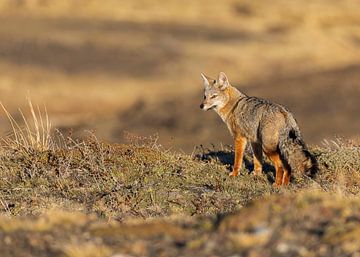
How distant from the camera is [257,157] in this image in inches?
472

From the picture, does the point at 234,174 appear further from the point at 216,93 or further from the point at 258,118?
the point at 216,93

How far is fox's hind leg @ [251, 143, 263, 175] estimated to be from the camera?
11980mm

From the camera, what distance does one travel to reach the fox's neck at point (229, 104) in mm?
12336

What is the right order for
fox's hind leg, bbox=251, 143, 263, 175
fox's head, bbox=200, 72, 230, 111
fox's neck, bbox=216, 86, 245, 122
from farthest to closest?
fox's head, bbox=200, 72, 230, 111 < fox's neck, bbox=216, 86, 245, 122 < fox's hind leg, bbox=251, 143, 263, 175

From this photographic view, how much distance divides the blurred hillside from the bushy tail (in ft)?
71.8

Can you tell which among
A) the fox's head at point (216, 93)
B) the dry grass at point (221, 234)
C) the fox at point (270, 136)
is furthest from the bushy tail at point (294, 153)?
the dry grass at point (221, 234)

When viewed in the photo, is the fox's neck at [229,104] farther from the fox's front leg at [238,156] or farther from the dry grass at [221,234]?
the dry grass at [221,234]

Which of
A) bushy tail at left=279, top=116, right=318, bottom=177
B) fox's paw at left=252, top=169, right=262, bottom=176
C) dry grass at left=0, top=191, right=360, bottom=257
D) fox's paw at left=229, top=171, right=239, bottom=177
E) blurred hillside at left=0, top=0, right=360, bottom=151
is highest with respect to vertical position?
dry grass at left=0, top=191, right=360, bottom=257

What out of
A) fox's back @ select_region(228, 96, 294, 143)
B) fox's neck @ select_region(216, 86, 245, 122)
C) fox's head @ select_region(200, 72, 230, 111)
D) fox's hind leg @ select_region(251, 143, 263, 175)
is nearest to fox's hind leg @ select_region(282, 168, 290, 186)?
fox's back @ select_region(228, 96, 294, 143)

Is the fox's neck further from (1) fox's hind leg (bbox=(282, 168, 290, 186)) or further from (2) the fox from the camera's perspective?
(1) fox's hind leg (bbox=(282, 168, 290, 186))

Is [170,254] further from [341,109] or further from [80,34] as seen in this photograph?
[80,34]

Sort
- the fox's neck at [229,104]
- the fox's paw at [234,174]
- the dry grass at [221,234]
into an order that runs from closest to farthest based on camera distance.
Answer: the dry grass at [221,234] → the fox's paw at [234,174] → the fox's neck at [229,104]

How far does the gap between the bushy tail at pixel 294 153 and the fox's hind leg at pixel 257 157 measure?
0.66 metres

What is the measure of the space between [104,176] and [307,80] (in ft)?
119
